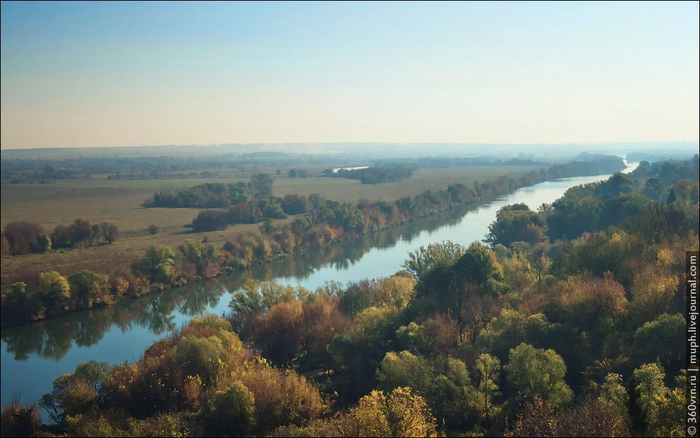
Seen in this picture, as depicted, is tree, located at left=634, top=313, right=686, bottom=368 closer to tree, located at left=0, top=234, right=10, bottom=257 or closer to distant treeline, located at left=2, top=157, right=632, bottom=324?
distant treeline, located at left=2, top=157, right=632, bottom=324

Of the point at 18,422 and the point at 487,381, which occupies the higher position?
the point at 487,381

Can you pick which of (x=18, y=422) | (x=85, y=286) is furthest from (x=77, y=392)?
(x=85, y=286)

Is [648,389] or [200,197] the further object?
[200,197]

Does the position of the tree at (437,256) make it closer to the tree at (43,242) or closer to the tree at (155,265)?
the tree at (155,265)

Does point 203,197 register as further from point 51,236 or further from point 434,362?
point 434,362

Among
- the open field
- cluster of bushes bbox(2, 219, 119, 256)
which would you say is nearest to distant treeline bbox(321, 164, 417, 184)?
the open field

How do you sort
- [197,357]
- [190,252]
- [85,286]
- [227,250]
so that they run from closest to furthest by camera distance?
[197,357]
[85,286]
[190,252]
[227,250]

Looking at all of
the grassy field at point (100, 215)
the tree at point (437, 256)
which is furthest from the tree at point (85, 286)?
the tree at point (437, 256)
